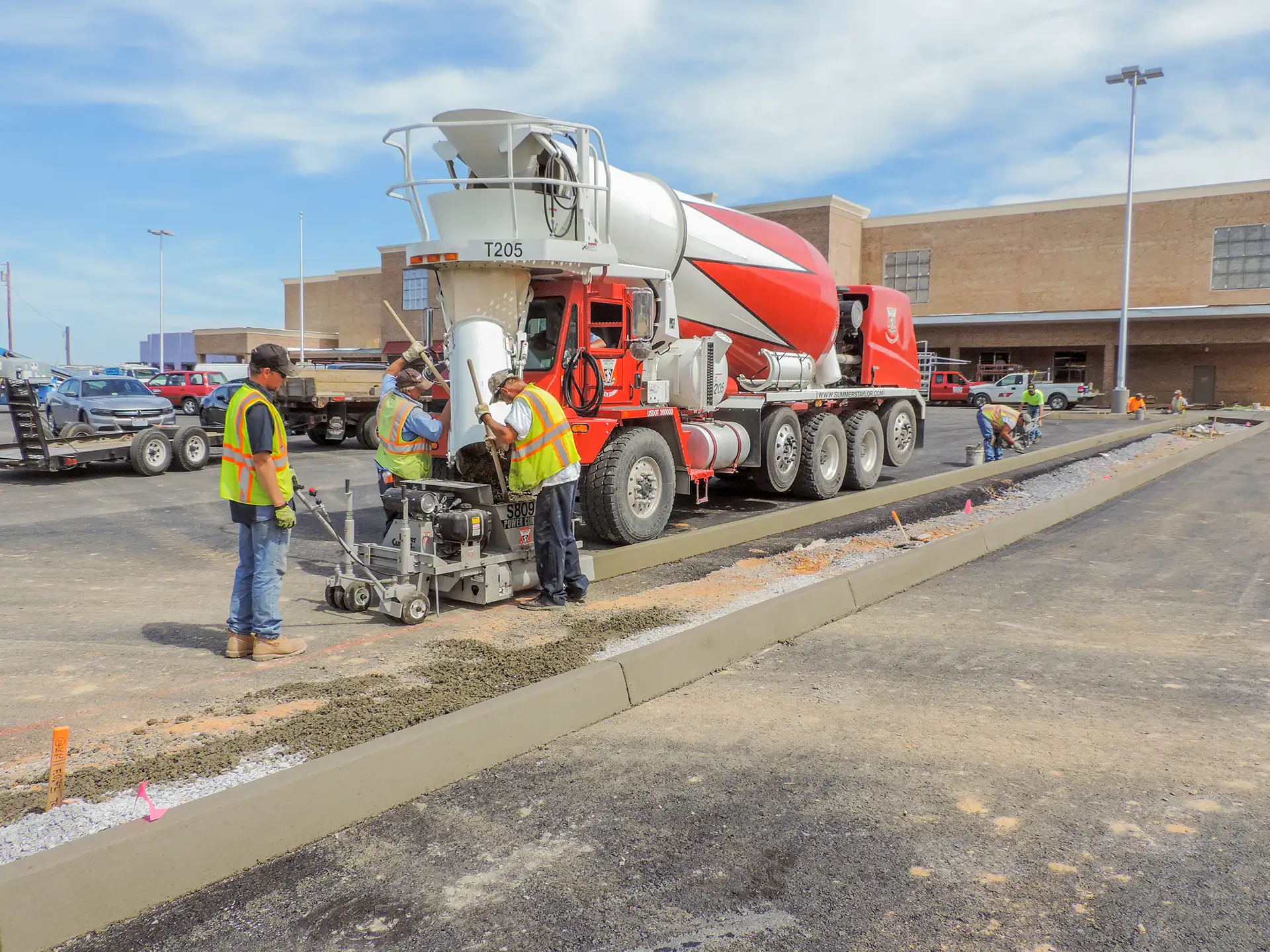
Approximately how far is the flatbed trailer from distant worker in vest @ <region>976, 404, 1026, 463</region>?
45.4 ft

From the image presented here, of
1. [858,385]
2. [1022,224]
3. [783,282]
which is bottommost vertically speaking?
[858,385]

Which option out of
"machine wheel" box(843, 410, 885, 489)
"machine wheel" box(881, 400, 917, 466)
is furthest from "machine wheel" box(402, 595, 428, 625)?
"machine wheel" box(881, 400, 917, 466)

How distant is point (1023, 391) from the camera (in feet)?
132

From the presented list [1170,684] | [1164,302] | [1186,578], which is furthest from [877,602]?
[1164,302]

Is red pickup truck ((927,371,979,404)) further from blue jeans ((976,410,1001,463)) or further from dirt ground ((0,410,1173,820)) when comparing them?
dirt ground ((0,410,1173,820))

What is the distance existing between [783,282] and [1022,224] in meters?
42.1

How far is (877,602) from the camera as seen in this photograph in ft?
25.0

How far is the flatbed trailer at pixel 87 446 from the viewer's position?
14586mm

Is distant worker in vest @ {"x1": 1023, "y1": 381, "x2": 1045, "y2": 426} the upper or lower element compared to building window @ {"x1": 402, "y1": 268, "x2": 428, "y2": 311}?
lower

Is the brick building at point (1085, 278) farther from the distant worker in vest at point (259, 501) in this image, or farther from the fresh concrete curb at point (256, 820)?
the fresh concrete curb at point (256, 820)

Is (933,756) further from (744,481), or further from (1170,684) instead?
(744,481)

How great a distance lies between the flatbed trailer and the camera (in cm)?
1459

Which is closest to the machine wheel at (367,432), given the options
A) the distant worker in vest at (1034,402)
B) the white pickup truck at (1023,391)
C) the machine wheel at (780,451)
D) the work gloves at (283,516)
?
the machine wheel at (780,451)

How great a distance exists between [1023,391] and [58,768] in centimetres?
4127
